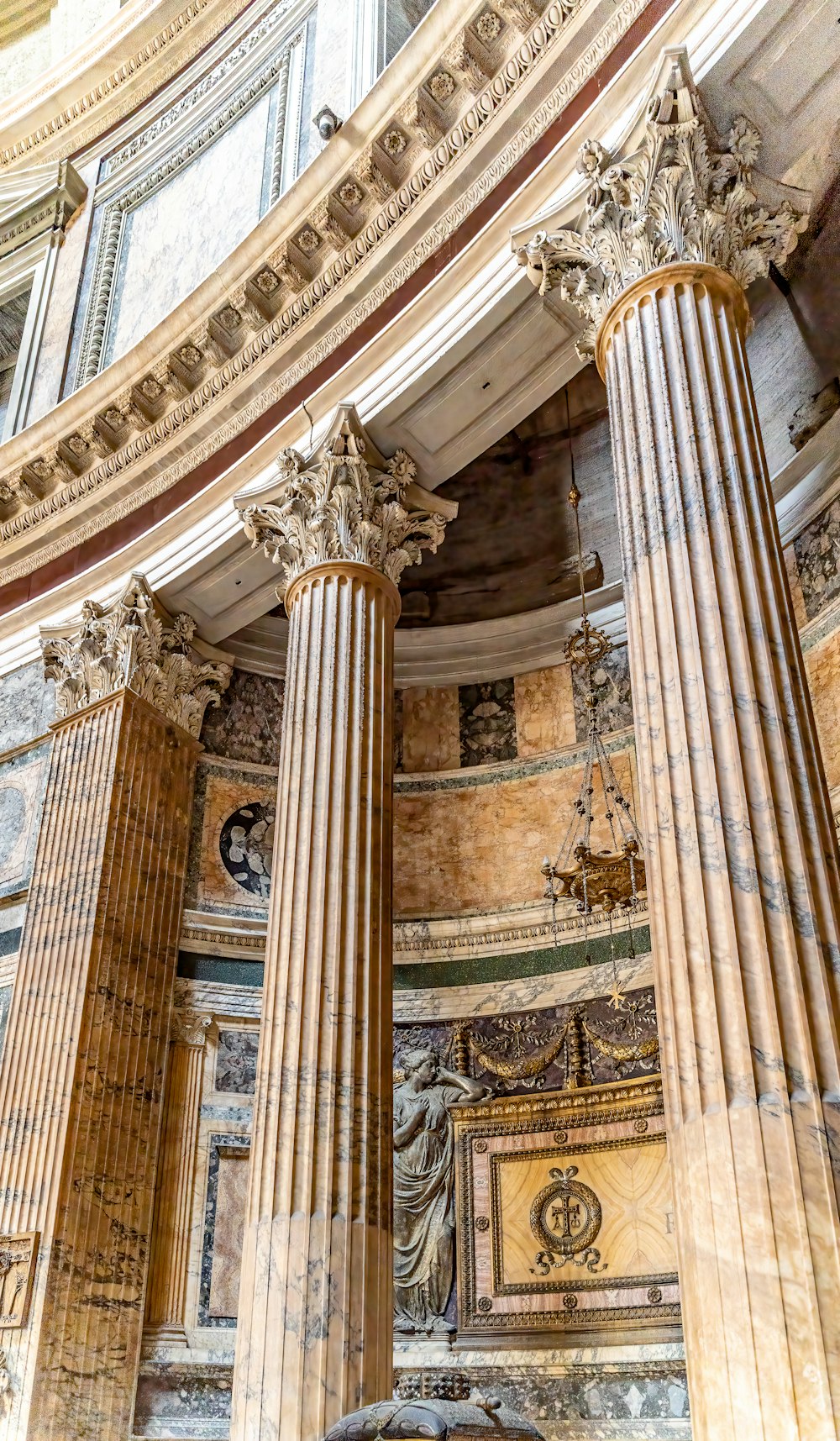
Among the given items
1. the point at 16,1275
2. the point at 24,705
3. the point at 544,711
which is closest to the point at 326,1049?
the point at 16,1275

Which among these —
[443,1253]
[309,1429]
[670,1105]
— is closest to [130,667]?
[443,1253]

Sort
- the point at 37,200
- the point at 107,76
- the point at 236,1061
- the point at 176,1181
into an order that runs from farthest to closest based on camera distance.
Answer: the point at 37,200
the point at 107,76
the point at 236,1061
the point at 176,1181

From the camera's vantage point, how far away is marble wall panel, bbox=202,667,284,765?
10211 millimetres

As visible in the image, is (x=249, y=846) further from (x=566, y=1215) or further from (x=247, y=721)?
(x=566, y=1215)

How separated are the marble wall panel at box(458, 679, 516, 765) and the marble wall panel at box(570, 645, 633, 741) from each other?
23.8 inches

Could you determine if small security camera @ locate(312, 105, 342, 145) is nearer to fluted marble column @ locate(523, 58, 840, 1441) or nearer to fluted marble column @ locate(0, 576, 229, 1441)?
fluted marble column @ locate(523, 58, 840, 1441)

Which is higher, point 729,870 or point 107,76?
point 107,76

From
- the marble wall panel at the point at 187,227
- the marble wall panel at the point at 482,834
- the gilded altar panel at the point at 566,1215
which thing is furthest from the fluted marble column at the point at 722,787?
the marble wall panel at the point at 187,227

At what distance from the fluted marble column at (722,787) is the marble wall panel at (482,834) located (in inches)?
175

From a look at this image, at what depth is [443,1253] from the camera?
28.2 feet

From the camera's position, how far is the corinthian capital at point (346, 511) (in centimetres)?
779

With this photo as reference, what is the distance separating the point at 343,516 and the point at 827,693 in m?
3.13

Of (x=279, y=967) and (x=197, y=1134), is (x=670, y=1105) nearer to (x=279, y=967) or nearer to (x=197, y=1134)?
(x=279, y=967)

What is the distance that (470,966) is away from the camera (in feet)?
31.6
